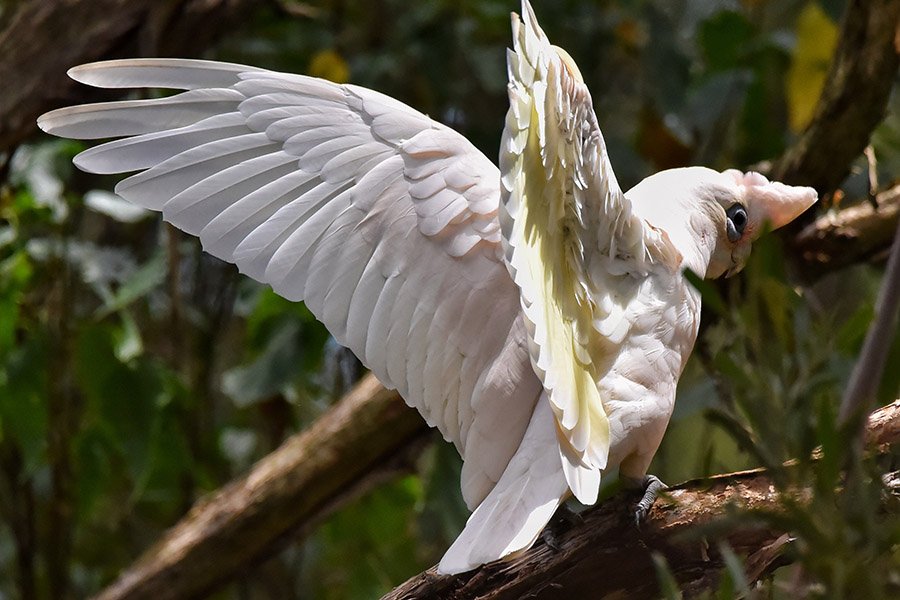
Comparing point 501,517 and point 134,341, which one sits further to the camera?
point 134,341

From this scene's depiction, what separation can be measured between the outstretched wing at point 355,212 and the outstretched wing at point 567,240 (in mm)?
64

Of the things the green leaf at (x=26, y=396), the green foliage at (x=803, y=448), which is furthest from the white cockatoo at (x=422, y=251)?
the green leaf at (x=26, y=396)

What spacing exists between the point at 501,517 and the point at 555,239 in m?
0.21

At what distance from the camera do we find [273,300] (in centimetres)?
156

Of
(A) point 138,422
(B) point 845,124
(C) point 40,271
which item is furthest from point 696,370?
(C) point 40,271

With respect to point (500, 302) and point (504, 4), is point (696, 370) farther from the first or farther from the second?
point (500, 302)

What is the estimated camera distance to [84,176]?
6.39 ft

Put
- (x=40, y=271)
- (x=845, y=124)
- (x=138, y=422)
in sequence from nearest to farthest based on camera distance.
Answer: (x=845, y=124) < (x=138, y=422) < (x=40, y=271)

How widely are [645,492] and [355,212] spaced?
322mm

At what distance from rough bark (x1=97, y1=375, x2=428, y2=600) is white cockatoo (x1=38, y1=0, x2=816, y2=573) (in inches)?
24.4

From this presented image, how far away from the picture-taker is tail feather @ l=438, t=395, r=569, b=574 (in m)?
0.76

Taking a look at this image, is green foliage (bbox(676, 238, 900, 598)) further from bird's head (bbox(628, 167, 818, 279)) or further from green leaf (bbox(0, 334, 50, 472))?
green leaf (bbox(0, 334, 50, 472))

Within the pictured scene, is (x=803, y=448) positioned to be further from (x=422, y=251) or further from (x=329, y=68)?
(x=329, y=68)

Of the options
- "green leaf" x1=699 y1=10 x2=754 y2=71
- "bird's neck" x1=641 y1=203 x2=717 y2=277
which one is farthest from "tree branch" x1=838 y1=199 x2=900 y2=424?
"green leaf" x1=699 y1=10 x2=754 y2=71
